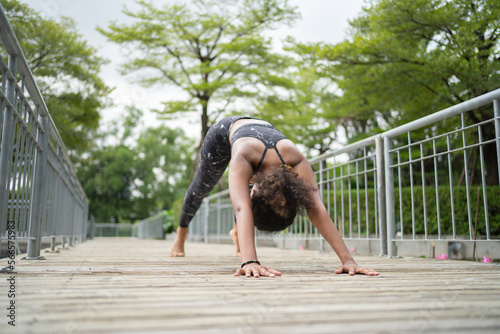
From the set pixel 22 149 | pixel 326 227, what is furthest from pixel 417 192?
pixel 22 149

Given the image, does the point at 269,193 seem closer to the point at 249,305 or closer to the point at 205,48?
the point at 249,305

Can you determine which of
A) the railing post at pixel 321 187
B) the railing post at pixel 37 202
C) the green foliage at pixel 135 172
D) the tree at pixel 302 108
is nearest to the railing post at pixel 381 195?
the railing post at pixel 321 187

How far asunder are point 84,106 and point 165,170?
71.0 ft

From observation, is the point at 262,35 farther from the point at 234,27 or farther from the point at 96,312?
the point at 96,312

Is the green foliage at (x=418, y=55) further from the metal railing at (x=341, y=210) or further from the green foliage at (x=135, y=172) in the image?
the green foliage at (x=135, y=172)

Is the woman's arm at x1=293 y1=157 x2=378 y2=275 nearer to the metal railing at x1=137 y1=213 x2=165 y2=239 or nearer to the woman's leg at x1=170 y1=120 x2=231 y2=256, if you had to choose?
the woman's leg at x1=170 y1=120 x2=231 y2=256

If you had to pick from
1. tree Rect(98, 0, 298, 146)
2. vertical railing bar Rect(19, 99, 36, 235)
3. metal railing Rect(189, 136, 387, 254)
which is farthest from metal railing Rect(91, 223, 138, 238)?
vertical railing bar Rect(19, 99, 36, 235)

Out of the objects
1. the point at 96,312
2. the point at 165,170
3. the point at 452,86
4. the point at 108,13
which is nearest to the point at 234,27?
the point at 108,13

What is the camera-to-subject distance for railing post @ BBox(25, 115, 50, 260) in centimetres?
259

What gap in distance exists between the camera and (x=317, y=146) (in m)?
15.3

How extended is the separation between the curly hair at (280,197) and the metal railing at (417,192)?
723 mm

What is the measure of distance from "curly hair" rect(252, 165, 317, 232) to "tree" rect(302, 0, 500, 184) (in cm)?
445

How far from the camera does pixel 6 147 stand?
1.89 metres

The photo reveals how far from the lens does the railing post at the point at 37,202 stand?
2.59m
